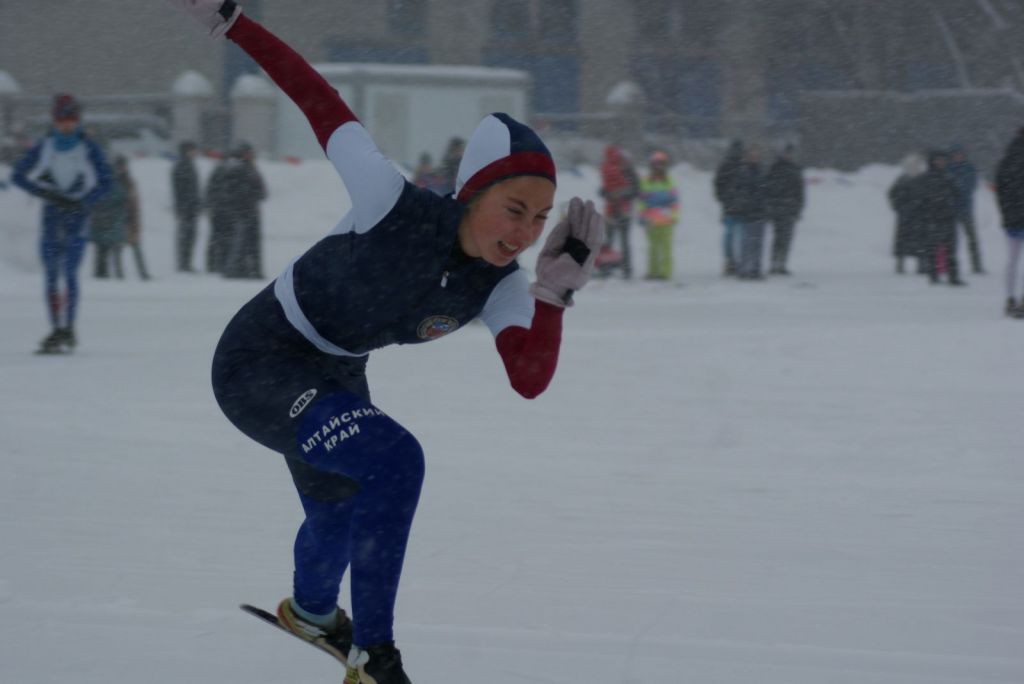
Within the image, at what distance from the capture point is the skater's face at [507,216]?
321 centimetres

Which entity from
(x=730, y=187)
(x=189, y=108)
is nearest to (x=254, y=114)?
(x=189, y=108)

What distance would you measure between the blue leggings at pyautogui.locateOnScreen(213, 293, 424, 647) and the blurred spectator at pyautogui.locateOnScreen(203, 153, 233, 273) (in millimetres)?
13162

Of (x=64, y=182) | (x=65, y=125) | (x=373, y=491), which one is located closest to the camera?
(x=373, y=491)

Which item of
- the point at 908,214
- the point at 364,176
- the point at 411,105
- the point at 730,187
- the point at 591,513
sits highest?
the point at 411,105

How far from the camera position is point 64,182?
930 centimetres

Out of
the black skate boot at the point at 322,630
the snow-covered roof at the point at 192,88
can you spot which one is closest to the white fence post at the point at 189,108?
the snow-covered roof at the point at 192,88

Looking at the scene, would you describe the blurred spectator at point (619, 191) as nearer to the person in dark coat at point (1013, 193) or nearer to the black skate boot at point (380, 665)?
the person in dark coat at point (1013, 193)

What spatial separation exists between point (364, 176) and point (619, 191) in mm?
13492

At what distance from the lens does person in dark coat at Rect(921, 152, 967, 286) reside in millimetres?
16328

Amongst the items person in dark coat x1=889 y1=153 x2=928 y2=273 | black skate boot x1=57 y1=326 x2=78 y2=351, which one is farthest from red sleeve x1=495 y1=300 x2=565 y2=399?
person in dark coat x1=889 y1=153 x2=928 y2=273

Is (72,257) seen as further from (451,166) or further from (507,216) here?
(507,216)

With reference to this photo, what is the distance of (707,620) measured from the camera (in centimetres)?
409

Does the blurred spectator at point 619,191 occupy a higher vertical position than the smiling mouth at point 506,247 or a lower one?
higher

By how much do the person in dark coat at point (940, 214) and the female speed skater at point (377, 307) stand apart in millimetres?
13793
